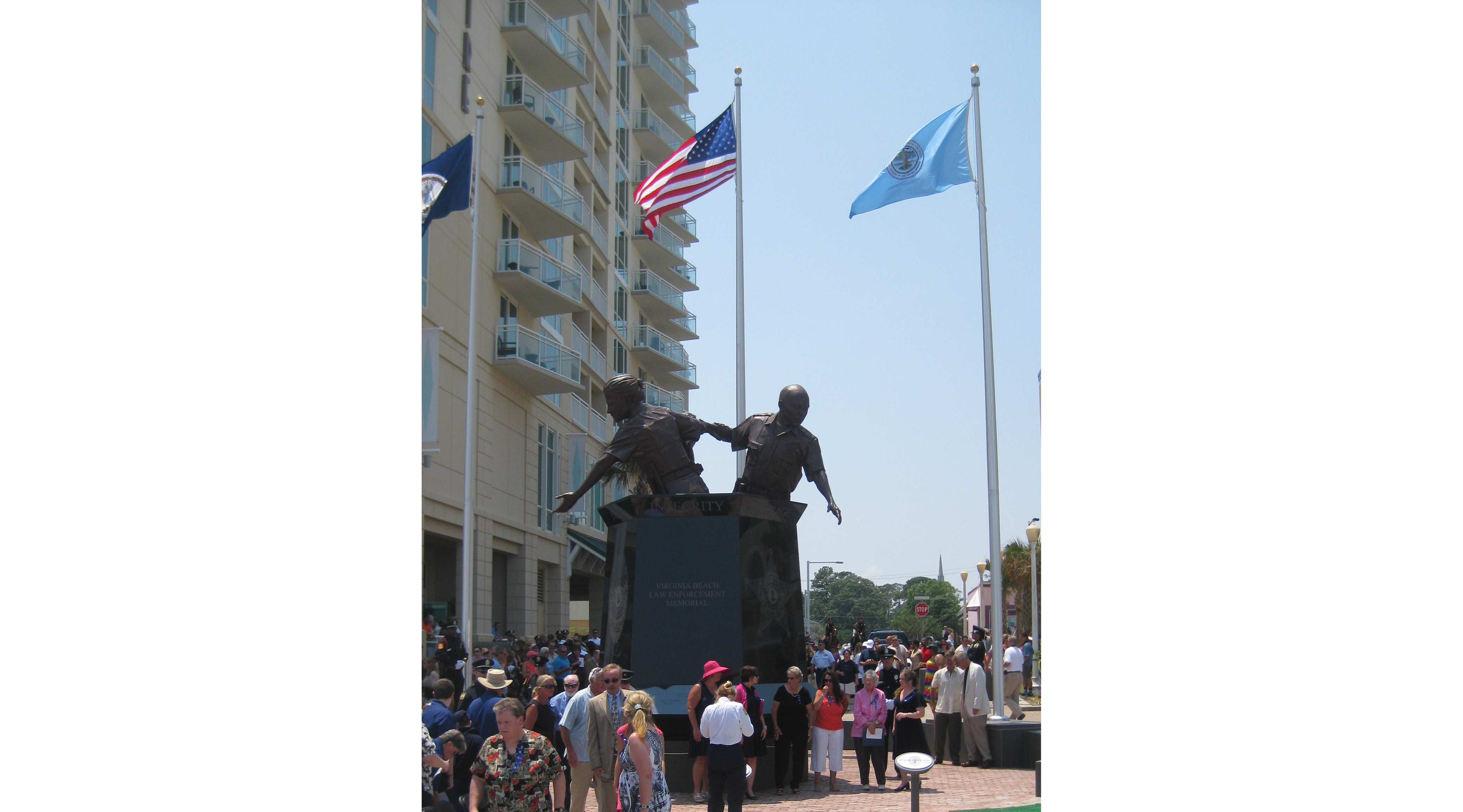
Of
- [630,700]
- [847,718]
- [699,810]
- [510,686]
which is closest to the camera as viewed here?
[630,700]

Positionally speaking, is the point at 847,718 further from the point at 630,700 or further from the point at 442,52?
the point at 442,52

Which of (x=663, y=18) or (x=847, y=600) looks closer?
(x=663, y=18)

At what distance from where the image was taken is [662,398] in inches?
2124

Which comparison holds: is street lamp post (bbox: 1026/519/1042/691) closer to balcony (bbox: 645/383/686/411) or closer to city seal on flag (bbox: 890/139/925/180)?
city seal on flag (bbox: 890/139/925/180)

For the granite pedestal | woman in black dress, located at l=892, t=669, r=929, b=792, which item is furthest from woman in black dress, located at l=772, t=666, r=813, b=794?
woman in black dress, located at l=892, t=669, r=929, b=792

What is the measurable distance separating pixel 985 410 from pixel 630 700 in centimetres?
981

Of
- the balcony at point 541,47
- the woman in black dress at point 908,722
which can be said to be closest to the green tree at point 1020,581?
the balcony at point 541,47

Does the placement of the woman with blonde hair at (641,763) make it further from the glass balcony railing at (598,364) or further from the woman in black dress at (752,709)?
the glass balcony railing at (598,364)

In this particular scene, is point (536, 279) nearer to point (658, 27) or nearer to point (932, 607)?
point (658, 27)

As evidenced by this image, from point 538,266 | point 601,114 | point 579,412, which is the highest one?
point 601,114

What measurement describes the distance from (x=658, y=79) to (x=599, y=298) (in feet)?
50.0

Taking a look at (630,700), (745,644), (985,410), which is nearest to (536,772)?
(630,700)

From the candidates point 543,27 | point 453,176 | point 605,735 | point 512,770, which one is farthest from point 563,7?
point 512,770

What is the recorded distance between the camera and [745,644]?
40.1ft
